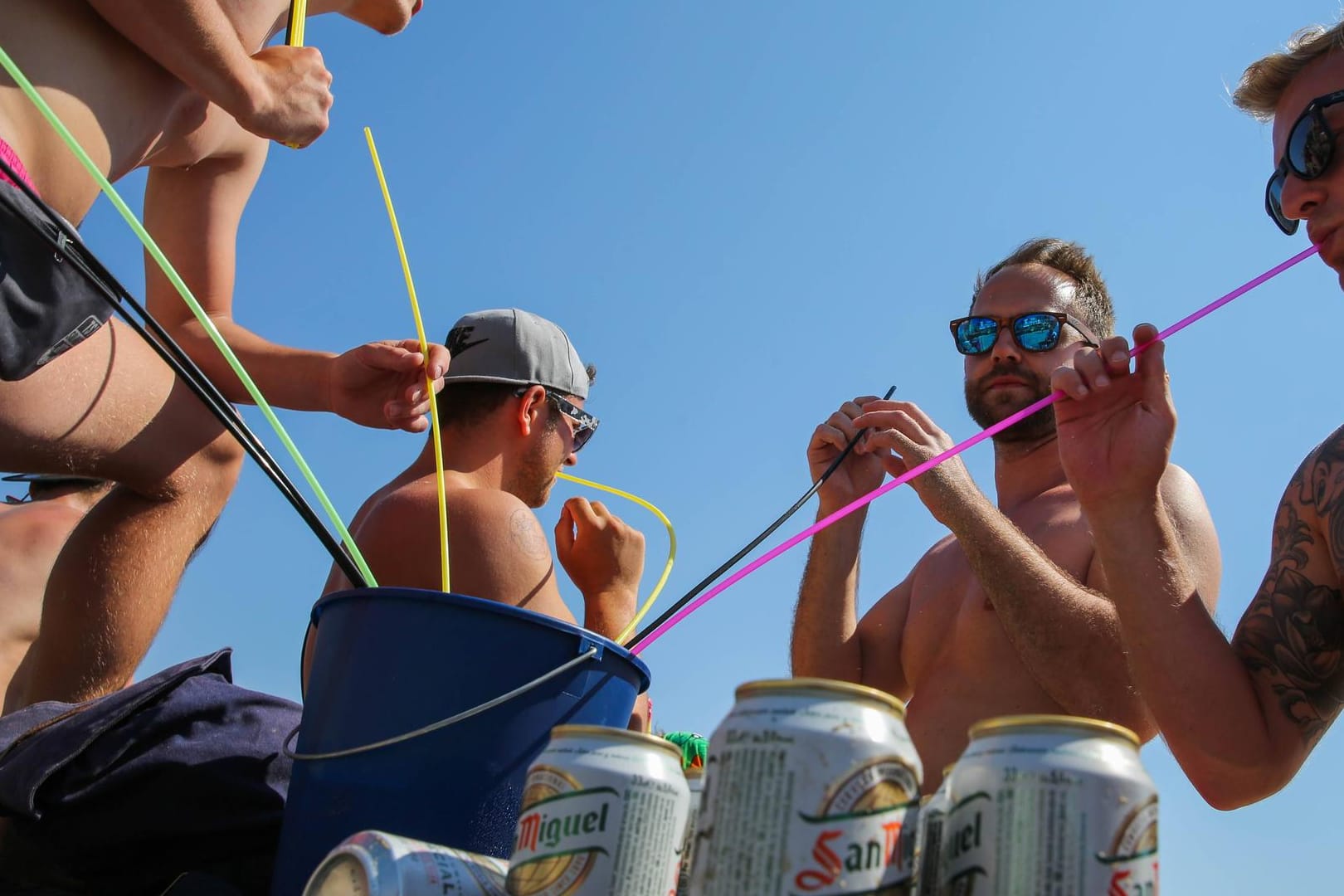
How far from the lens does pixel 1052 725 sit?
1.08 metres

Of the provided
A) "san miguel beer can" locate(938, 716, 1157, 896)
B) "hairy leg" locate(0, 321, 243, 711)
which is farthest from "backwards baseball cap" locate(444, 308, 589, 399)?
"san miguel beer can" locate(938, 716, 1157, 896)

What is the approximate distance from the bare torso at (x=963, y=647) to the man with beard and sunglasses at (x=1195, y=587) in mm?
740

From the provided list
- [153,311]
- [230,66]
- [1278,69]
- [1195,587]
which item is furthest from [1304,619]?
[153,311]

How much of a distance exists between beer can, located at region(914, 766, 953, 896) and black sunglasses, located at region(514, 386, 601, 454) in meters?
2.53

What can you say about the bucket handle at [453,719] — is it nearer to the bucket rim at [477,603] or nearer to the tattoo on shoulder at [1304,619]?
the bucket rim at [477,603]

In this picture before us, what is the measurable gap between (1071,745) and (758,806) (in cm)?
28

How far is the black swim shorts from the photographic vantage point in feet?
6.81

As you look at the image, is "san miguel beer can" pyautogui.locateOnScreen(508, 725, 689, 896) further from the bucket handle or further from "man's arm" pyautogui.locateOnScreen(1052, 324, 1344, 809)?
"man's arm" pyautogui.locateOnScreen(1052, 324, 1344, 809)

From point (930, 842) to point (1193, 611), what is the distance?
4.23 feet

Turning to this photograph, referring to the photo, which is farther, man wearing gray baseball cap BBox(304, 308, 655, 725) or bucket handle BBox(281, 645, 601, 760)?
man wearing gray baseball cap BBox(304, 308, 655, 725)

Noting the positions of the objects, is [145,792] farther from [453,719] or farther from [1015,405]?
[1015,405]

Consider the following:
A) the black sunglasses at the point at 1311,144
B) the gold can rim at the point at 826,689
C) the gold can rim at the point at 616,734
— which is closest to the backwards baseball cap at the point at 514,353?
the black sunglasses at the point at 1311,144

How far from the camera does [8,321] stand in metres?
2.12

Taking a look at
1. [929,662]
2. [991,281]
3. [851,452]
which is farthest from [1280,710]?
[991,281]
